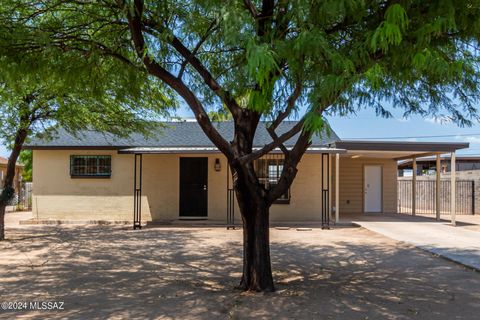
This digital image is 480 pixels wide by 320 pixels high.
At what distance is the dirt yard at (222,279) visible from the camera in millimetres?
5676

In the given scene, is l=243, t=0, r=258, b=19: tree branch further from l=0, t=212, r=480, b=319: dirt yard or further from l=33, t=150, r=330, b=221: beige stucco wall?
l=33, t=150, r=330, b=221: beige stucco wall

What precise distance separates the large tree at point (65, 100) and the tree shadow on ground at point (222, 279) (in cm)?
282

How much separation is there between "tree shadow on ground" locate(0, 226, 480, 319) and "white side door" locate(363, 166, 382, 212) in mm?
7295

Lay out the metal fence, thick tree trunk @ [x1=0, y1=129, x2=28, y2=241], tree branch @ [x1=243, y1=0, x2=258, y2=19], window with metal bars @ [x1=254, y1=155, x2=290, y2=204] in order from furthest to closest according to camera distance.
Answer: the metal fence → window with metal bars @ [x1=254, y1=155, x2=290, y2=204] → thick tree trunk @ [x1=0, y1=129, x2=28, y2=241] → tree branch @ [x1=243, y1=0, x2=258, y2=19]

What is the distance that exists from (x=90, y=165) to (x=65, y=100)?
19.0 ft

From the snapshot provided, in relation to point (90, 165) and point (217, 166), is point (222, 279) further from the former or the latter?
point (90, 165)

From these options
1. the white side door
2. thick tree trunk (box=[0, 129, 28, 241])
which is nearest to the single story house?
the white side door

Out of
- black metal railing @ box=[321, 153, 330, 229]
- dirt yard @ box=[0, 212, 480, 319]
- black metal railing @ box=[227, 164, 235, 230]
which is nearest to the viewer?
dirt yard @ box=[0, 212, 480, 319]

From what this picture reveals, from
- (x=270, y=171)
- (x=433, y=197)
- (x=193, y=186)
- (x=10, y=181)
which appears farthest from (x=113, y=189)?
(x=433, y=197)

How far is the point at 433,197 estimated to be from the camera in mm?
22875

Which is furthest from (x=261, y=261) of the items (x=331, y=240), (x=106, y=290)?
(x=331, y=240)

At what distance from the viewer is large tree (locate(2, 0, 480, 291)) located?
13.6 feet

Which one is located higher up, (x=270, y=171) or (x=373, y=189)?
(x=270, y=171)

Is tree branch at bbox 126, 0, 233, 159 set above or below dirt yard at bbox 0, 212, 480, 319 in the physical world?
above
